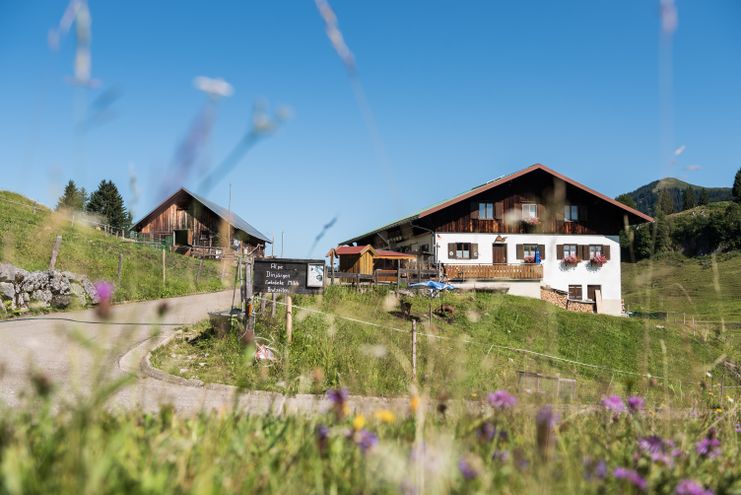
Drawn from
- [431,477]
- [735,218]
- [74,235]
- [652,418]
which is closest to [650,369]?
[652,418]

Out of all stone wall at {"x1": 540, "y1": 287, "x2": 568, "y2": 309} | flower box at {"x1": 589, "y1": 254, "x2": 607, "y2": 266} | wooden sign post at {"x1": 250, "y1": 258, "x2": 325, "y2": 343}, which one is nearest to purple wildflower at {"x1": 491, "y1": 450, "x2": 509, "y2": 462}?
wooden sign post at {"x1": 250, "y1": 258, "x2": 325, "y2": 343}

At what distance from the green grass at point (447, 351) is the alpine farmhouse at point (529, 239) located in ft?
20.4

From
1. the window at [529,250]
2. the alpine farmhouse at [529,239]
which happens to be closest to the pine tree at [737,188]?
the alpine farmhouse at [529,239]

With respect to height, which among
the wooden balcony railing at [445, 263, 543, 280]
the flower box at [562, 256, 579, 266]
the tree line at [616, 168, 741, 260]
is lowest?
the wooden balcony railing at [445, 263, 543, 280]

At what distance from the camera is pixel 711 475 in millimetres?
2148

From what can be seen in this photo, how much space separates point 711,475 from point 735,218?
280 ft

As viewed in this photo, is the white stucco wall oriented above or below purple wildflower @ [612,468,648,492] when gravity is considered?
above

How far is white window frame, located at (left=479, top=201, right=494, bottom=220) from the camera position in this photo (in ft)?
108

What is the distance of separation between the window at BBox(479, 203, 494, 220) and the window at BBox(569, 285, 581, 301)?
20.9 ft

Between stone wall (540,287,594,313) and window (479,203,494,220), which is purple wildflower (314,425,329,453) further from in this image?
window (479,203,494,220)

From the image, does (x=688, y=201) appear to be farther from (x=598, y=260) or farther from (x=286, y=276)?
(x=286, y=276)

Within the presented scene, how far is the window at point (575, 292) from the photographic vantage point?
33.0 meters

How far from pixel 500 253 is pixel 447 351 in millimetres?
22937

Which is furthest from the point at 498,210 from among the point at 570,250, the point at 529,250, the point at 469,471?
the point at 469,471
